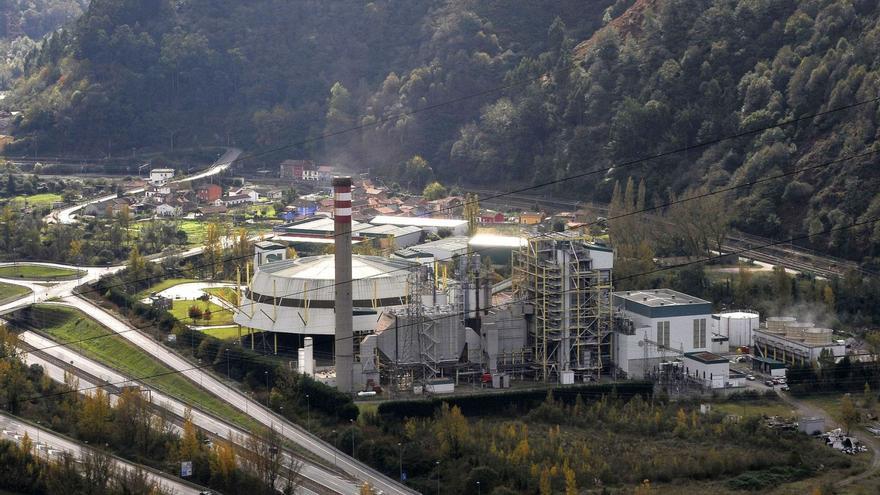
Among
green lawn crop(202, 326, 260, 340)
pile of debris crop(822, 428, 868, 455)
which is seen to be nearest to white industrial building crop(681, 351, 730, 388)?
pile of debris crop(822, 428, 868, 455)

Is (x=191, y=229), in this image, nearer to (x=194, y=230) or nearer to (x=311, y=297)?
(x=194, y=230)

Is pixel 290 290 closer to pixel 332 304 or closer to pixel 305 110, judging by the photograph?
pixel 332 304

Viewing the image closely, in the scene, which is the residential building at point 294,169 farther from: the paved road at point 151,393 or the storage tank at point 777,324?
the storage tank at point 777,324

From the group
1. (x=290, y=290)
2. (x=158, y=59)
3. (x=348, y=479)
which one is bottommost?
(x=348, y=479)

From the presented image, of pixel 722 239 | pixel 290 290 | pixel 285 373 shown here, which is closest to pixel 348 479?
pixel 285 373

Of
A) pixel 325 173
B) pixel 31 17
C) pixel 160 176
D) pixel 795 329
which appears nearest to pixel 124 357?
pixel 795 329
